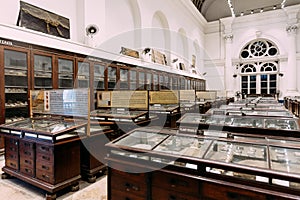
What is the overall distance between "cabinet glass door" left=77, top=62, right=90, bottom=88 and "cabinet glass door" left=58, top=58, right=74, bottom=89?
0.24m

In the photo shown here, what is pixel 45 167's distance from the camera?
2566 mm

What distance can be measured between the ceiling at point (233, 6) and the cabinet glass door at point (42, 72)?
13.4 m

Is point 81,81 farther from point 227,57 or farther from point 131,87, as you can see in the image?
point 227,57

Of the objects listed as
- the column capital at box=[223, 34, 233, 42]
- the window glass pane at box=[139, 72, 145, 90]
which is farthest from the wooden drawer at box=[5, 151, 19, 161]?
the column capital at box=[223, 34, 233, 42]

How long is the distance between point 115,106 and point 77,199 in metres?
2.58

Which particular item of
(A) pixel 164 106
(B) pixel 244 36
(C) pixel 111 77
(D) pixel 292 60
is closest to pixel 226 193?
(A) pixel 164 106

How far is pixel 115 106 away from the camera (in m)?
4.86

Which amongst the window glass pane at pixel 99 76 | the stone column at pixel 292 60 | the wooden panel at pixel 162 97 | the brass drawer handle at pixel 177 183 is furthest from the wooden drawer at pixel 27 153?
the stone column at pixel 292 60

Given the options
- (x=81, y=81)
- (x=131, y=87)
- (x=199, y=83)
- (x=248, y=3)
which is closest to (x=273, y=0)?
(x=248, y=3)

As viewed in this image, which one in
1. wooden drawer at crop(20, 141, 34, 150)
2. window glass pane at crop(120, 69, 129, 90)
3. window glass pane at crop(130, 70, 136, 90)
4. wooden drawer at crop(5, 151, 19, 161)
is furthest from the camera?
window glass pane at crop(130, 70, 136, 90)

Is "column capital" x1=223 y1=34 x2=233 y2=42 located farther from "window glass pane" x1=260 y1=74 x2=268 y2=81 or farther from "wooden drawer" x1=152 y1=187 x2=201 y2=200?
A: "wooden drawer" x1=152 y1=187 x2=201 y2=200

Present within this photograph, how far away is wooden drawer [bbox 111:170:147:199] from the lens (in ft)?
6.14

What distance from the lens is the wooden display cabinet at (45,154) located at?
98.3 inches

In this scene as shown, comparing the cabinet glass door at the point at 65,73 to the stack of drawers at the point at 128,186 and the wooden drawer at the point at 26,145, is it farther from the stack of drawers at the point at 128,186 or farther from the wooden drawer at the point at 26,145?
the stack of drawers at the point at 128,186
